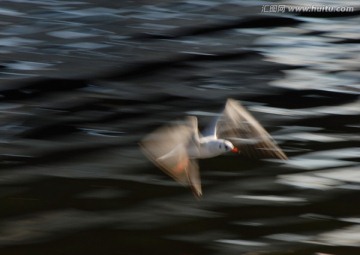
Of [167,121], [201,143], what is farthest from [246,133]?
[201,143]

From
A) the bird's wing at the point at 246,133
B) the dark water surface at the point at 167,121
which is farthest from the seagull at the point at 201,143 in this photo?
the dark water surface at the point at 167,121

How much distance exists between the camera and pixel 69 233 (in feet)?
24.5

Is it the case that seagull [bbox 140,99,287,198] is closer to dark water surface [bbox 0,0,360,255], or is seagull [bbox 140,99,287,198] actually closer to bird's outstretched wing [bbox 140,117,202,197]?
bird's outstretched wing [bbox 140,117,202,197]

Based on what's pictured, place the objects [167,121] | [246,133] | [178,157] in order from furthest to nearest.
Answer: [167,121] < [246,133] < [178,157]

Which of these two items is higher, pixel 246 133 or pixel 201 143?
pixel 201 143

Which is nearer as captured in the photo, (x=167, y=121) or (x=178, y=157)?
(x=178, y=157)

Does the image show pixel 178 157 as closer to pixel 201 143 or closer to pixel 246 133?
pixel 201 143

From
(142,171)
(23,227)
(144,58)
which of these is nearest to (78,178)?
(142,171)

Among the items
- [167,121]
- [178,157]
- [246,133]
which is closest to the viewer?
[178,157]

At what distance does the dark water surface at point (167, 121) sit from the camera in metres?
7.62

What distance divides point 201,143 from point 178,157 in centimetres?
23

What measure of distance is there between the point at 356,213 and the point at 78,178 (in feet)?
7.73

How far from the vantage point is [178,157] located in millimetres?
7984

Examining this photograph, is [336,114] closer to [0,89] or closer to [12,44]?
[0,89]
